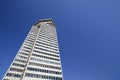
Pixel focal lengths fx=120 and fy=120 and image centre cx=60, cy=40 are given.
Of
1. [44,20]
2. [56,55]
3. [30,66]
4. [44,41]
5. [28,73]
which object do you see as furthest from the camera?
[44,20]

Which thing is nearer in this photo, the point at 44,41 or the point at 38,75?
the point at 38,75

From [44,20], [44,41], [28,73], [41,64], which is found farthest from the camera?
[44,20]

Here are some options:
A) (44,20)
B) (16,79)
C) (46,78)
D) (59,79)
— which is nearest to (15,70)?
(16,79)

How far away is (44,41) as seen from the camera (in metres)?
76.8

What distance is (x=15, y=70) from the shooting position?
54.6m

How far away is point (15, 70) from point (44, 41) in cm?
2767

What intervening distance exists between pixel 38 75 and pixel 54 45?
27898mm

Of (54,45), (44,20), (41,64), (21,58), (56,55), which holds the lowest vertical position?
(41,64)

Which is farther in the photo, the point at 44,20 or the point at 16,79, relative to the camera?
the point at 44,20

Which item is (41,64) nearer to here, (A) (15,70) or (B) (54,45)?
(A) (15,70)

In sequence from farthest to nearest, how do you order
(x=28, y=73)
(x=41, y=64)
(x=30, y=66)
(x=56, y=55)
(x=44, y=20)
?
(x=44, y=20)
(x=56, y=55)
(x=41, y=64)
(x=30, y=66)
(x=28, y=73)

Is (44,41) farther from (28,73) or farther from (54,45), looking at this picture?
(28,73)

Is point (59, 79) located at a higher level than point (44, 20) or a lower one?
lower

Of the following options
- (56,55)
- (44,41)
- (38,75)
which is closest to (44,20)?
(44,41)
